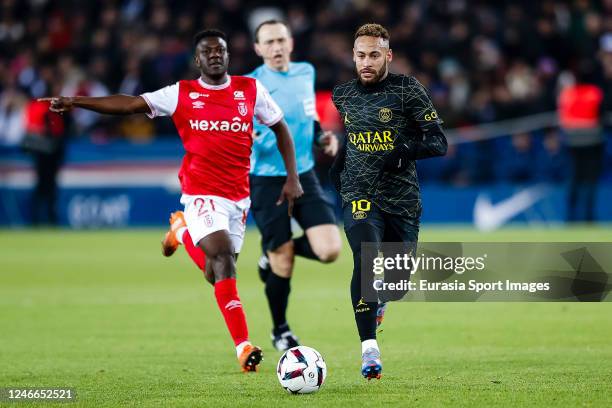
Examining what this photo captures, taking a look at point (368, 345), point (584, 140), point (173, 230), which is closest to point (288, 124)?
point (173, 230)

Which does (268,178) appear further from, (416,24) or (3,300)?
(416,24)

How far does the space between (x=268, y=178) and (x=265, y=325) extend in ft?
5.50

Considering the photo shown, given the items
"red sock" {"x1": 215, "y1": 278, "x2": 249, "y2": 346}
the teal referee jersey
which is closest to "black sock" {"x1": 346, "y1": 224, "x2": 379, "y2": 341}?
"red sock" {"x1": 215, "y1": 278, "x2": 249, "y2": 346}

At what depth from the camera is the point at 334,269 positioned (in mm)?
16297

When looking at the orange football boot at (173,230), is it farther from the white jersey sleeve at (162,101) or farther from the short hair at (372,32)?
the short hair at (372,32)

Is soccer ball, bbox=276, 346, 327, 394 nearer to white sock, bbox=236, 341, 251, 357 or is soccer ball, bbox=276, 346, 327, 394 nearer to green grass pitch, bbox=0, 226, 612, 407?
green grass pitch, bbox=0, 226, 612, 407

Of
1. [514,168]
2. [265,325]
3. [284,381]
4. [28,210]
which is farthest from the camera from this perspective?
[28,210]

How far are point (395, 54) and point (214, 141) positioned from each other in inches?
614

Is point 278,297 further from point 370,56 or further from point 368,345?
point 370,56

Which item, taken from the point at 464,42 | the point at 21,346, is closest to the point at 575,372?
the point at 21,346

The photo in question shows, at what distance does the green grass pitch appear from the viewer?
7.05 meters

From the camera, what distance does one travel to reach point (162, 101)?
26.8ft

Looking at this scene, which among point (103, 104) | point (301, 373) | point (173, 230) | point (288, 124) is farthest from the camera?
point (288, 124)

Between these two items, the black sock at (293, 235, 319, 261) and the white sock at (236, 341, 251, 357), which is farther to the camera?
the black sock at (293, 235, 319, 261)
